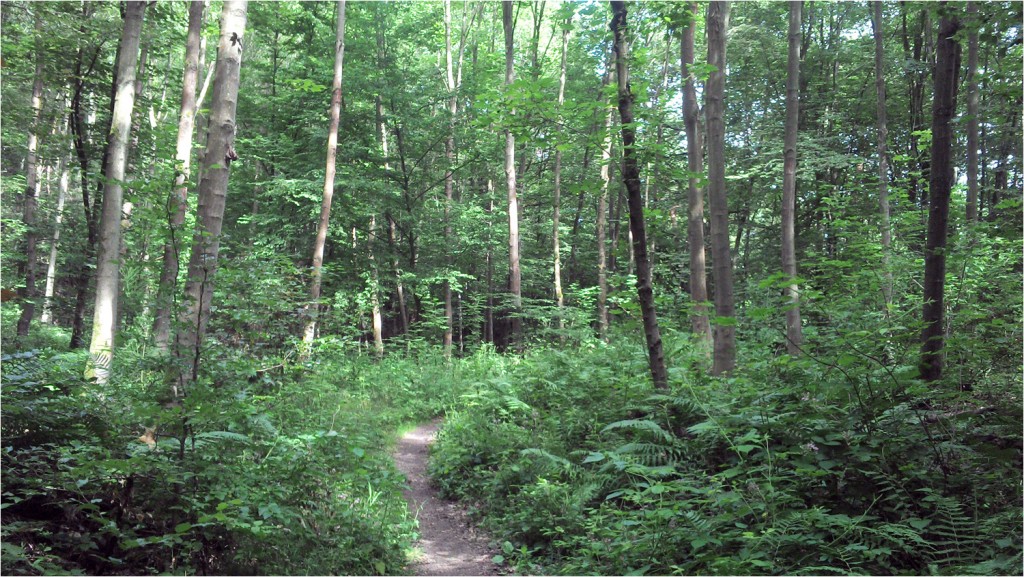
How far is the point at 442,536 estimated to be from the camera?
5754 mm

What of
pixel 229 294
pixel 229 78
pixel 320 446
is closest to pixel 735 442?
pixel 320 446

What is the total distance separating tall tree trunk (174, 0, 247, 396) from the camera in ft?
13.5

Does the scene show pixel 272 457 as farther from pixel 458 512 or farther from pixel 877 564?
pixel 877 564

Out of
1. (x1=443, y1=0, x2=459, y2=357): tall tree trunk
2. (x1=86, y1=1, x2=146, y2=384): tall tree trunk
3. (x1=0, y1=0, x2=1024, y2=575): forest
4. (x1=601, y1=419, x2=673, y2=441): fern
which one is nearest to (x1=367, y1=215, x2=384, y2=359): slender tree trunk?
(x1=443, y1=0, x2=459, y2=357): tall tree trunk

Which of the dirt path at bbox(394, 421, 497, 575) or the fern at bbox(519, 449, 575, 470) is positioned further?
the fern at bbox(519, 449, 575, 470)

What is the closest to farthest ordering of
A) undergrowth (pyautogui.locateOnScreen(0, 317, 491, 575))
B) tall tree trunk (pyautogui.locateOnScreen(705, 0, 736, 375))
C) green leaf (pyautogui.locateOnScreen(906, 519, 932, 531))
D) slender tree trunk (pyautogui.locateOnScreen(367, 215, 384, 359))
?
green leaf (pyautogui.locateOnScreen(906, 519, 932, 531))
undergrowth (pyautogui.locateOnScreen(0, 317, 491, 575))
tall tree trunk (pyautogui.locateOnScreen(705, 0, 736, 375))
slender tree trunk (pyautogui.locateOnScreen(367, 215, 384, 359))

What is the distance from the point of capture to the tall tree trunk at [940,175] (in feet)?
15.4

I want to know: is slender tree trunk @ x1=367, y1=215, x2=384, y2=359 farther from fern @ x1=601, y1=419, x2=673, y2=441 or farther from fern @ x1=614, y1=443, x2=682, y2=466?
fern @ x1=614, y1=443, x2=682, y2=466

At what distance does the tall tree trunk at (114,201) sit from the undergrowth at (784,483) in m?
6.36

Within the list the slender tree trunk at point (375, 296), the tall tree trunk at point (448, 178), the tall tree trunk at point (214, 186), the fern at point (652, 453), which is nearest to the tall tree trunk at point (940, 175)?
the fern at point (652, 453)

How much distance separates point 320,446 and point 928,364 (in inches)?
214

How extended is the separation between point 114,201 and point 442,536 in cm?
722

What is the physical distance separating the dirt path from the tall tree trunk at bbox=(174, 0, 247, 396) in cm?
266

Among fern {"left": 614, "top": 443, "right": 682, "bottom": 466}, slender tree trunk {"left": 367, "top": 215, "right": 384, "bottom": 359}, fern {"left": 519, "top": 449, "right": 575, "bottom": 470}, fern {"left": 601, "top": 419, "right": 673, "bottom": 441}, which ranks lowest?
fern {"left": 519, "top": 449, "right": 575, "bottom": 470}
